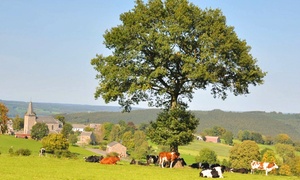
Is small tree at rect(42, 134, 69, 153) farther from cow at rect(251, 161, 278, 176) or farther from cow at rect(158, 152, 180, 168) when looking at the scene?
cow at rect(251, 161, 278, 176)

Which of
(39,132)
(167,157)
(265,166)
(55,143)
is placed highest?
(167,157)

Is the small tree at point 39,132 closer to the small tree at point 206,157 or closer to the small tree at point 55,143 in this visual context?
the small tree at point 206,157

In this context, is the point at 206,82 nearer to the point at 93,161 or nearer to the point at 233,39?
the point at 233,39

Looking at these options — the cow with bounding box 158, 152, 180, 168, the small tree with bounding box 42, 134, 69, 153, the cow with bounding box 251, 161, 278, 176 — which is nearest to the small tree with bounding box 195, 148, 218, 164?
the small tree with bounding box 42, 134, 69, 153

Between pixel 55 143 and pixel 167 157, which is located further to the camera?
pixel 55 143

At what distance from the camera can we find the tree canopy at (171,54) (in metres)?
34.4

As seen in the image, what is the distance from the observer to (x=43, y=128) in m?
172

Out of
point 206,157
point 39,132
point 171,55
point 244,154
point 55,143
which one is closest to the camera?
point 171,55

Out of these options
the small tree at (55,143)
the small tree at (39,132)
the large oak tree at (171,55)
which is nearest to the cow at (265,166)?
the large oak tree at (171,55)

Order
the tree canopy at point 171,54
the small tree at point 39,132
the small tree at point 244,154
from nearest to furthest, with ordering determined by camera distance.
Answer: the tree canopy at point 171,54 → the small tree at point 244,154 → the small tree at point 39,132

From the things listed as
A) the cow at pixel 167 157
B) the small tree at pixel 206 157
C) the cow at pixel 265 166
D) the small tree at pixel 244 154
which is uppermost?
the cow at pixel 167 157

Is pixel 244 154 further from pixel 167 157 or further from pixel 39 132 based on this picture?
pixel 39 132

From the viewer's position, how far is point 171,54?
3453 centimetres

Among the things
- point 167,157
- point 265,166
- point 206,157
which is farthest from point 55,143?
point 265,166
